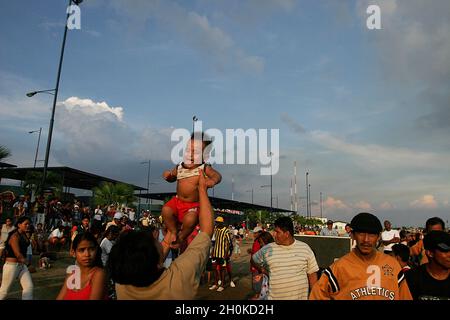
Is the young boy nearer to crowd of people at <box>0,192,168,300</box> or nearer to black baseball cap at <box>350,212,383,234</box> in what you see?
crowd of people at <box>0,192,168,300</box>

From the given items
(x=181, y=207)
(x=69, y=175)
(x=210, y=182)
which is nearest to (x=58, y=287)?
(x=181, y=207)

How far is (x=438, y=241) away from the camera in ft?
11.5

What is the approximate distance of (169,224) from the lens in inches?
160

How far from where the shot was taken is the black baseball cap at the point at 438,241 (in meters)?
3.43

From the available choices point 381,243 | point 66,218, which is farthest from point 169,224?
point 66,218

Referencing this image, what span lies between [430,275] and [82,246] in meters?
3.47

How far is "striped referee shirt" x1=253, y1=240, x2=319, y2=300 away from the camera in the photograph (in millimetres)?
4656

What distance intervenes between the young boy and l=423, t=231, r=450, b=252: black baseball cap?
2.48 m

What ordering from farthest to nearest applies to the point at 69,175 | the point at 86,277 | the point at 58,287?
the point at 69,175 < the point at 58,287 < the point at 86,277

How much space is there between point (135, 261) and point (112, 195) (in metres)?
32.2

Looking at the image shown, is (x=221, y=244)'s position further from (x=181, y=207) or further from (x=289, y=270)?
(x=181, y=207)

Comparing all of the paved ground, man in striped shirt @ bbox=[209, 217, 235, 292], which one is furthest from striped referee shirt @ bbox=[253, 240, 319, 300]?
man in striped shirt @ bbox=[209, 217, 235, 292]

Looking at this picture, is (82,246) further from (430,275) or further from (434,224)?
(434,224)

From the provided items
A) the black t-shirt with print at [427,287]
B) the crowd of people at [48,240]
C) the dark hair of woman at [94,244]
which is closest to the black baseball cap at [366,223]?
the black t-shirt with print at [427,287]
